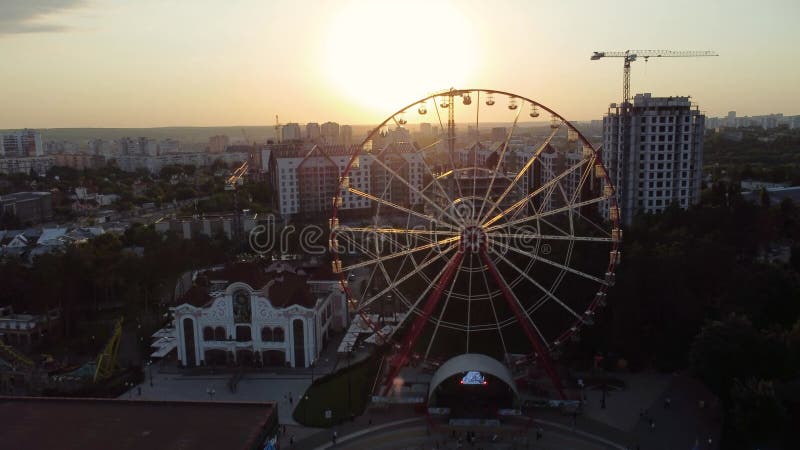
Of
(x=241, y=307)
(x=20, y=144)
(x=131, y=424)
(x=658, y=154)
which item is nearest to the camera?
(x=131, y=424)

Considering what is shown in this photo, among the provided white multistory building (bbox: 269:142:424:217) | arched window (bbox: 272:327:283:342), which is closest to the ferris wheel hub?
arched window (bbox: 272:327:283:342)

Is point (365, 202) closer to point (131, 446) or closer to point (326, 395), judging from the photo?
point (326, 395)

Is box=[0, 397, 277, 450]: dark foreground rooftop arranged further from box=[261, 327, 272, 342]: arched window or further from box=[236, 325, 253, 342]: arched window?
box=[261, 327, 272, 342]: arched window

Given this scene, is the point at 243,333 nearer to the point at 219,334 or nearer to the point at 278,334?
the point at 219,334

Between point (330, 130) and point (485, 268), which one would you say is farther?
point (330, 130)

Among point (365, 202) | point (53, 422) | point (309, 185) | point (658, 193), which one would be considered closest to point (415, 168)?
point (365, 202)

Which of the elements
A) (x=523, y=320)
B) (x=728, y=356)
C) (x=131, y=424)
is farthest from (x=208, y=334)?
(x=728, y=356)
